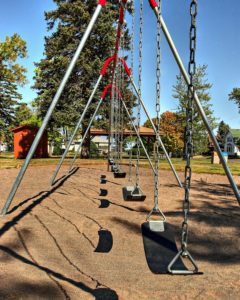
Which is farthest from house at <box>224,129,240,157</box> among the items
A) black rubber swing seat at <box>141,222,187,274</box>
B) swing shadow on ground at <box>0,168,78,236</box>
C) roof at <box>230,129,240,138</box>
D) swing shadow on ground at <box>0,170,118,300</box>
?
swing shadow on ground at <box>0,170,118,300</box>

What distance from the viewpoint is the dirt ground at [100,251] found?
2342mm

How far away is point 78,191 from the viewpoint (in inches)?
Result: 274

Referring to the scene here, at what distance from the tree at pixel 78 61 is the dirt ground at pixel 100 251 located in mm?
14582

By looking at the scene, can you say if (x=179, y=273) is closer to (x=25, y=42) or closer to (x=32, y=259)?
(x=32, y=259)

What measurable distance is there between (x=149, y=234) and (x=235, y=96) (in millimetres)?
46385

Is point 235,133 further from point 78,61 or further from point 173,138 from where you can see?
point 78,61

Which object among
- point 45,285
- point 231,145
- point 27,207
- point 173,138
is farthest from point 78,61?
point 231,145

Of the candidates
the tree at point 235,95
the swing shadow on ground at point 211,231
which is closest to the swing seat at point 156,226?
the swing shadow on ground at point 211,231

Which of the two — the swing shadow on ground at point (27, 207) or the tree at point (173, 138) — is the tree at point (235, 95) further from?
the swing shadow on ground at point (27, 207)

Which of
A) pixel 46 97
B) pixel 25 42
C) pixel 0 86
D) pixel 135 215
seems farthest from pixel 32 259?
pixel 0 86

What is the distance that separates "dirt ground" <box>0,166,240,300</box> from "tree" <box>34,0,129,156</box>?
14.6 metres

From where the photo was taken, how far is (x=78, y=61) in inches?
784

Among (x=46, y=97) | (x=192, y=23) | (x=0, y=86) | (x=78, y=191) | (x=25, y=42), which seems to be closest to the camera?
(x=192, y=23)

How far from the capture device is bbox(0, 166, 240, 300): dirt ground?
2.34m
